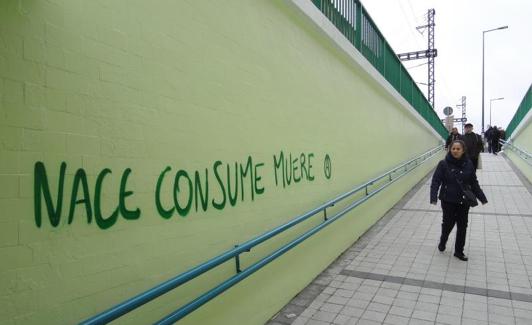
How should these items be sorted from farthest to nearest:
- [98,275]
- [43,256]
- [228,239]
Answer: [228,239] → [98,275] → [43,256]

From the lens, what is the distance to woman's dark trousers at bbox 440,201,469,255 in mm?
5043

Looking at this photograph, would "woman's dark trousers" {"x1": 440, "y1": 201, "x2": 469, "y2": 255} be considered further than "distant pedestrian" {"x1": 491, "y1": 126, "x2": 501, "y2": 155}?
No

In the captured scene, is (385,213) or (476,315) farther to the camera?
(385,213)

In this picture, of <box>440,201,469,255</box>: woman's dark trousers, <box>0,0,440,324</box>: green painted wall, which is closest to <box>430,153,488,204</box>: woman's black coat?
<box>440,201,469,255</box>: woman's dark trousers

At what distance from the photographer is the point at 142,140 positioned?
7.16 feet

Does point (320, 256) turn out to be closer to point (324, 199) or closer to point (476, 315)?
point (324, 199)

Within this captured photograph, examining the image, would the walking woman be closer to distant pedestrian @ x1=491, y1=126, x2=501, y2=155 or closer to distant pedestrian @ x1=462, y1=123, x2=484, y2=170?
distant pedestrian @ x1=462, y1=123, x2=484, y2=170

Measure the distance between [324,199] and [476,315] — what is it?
6.52 feet

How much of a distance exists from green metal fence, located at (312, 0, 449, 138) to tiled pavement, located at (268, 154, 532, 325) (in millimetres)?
3349

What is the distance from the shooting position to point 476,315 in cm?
353

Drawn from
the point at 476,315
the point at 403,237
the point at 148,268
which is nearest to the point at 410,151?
the point at 403,237

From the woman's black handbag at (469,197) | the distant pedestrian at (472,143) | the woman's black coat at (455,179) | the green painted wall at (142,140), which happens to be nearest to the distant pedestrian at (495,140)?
the distant pedestrian at (472,143)

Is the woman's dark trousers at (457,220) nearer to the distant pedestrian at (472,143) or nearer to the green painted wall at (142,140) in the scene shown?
the green painted wall at (142,140)

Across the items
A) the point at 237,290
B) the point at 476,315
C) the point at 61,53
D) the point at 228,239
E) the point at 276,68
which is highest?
the point at 276,68
